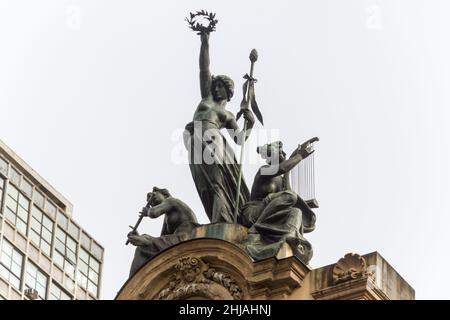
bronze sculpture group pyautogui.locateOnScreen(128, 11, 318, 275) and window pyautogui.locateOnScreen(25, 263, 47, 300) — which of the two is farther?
window pyautogui.locateOnScreen(25, 263, 47, 300)

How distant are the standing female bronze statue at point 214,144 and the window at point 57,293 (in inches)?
1944

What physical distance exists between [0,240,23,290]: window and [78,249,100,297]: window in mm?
6750

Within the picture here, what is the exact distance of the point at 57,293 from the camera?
79562 mm

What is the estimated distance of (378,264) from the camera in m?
26.3

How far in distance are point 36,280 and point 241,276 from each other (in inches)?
2068

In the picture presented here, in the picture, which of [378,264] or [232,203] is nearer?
[378,264]

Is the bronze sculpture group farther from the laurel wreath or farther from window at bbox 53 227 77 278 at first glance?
window at bbox 53 227 77 278

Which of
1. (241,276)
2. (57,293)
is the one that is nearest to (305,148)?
(241,276)

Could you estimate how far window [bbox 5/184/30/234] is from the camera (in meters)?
79.6

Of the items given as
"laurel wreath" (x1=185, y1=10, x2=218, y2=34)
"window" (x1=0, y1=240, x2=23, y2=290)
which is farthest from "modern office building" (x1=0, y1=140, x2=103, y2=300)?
"laurel wreath" (x1=185, y1=10, x2=218, y2=34)
